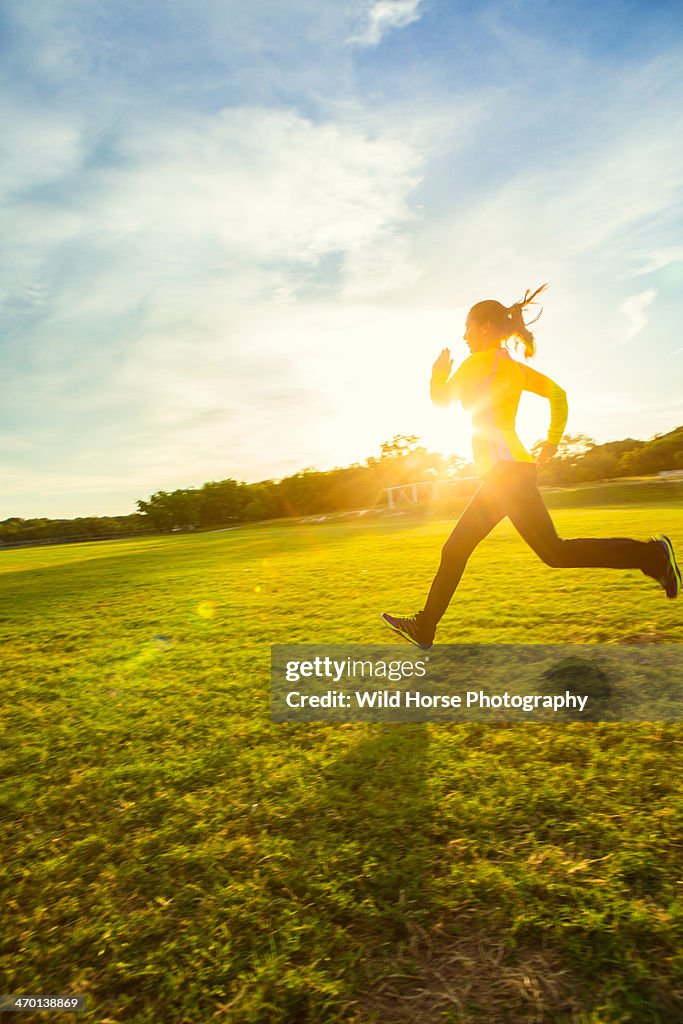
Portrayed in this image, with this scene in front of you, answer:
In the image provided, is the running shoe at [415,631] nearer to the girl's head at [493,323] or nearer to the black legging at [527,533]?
the black legging at [527,533]

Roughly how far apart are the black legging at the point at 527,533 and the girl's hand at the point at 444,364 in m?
0.79

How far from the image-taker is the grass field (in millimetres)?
1682

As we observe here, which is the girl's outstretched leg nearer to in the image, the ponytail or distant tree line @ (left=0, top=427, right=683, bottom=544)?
the ponytail

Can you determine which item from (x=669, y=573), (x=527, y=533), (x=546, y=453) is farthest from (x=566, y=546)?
(x=669, y=573)

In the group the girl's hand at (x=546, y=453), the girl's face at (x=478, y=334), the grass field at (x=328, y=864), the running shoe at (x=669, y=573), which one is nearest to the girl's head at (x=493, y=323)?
the girl's face at (x=478, y=334)

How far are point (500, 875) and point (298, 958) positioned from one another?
0.75 meters

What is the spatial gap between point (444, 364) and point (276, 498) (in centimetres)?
6517

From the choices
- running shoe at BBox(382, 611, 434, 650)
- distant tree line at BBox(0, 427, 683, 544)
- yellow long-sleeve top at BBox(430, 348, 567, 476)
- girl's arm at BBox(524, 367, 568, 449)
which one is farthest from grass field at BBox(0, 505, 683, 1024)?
distant tree line at BBox(0, 427, 683, 544)

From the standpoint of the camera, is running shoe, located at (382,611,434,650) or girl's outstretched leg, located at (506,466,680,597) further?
running shoe, located at (382,611,434,650)

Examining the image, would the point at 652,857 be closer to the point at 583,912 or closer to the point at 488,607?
the point at 583,912

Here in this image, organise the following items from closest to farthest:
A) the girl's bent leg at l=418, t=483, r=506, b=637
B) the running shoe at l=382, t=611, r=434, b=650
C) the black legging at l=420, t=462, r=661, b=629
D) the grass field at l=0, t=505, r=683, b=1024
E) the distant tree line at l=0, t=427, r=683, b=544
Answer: the grass field at l=0, t=505, r=683, b=1024, the black legging at l=420, t=462, r=661, b=629, the girl's bent leg at l=418, t=483, r=506, b=637, the running shoe at l=382, t=611, r=434, b=650, the distant tree line at l=0, t=427, r=683, b=544

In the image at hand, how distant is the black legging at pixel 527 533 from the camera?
152 inches

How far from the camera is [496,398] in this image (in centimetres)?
391

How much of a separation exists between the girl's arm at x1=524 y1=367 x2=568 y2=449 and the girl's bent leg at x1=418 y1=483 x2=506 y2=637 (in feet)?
2.04
